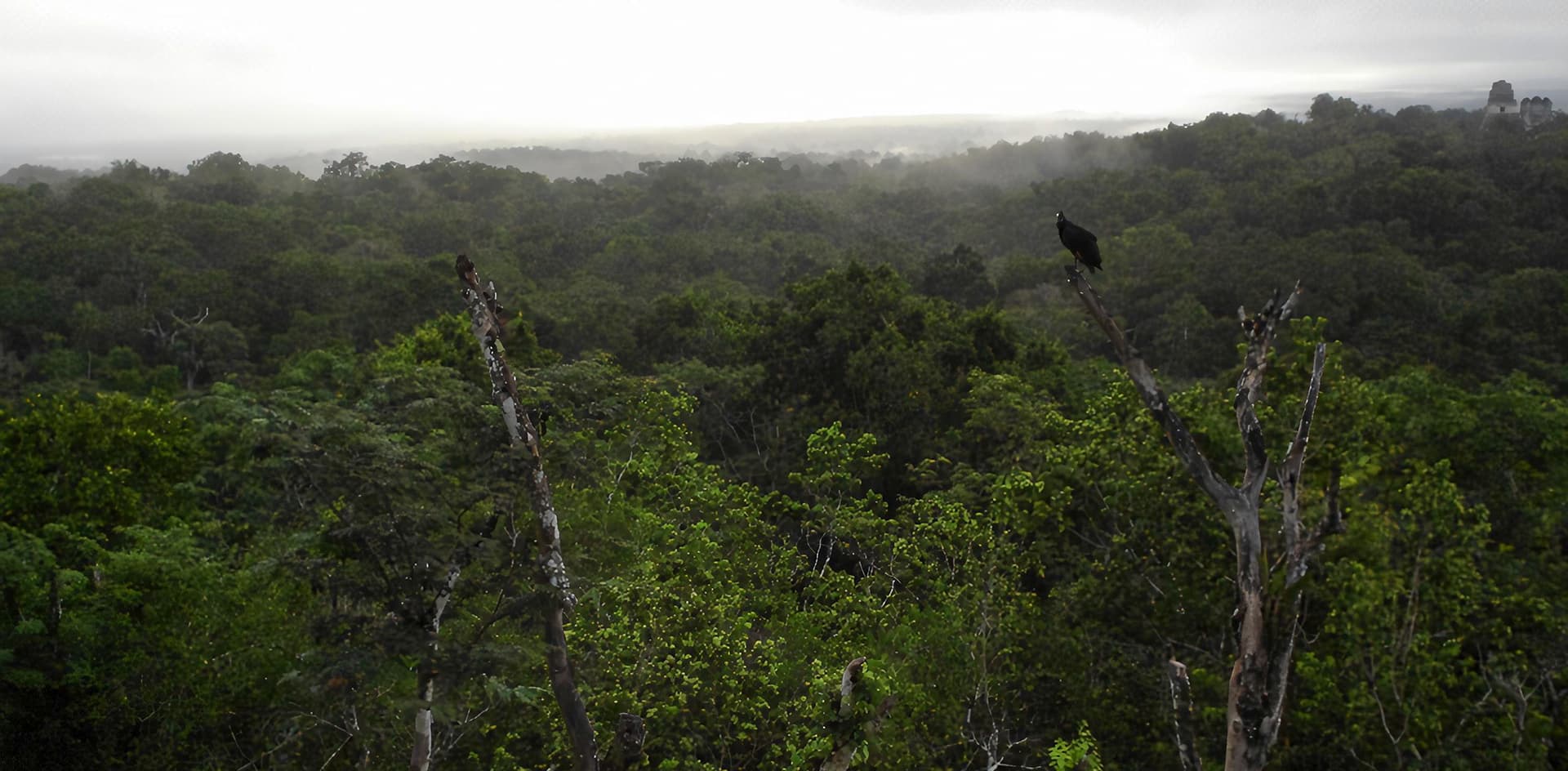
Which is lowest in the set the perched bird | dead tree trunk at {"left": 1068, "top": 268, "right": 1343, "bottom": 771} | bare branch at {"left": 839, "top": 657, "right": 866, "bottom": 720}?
bare branch at {"left": 839, "top": 657, "right": 866, "bottom": 720}

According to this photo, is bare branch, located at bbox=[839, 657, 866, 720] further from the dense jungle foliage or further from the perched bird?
the perched bird

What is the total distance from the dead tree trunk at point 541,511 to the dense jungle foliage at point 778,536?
1.03 ft

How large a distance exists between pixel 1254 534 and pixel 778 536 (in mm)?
9727

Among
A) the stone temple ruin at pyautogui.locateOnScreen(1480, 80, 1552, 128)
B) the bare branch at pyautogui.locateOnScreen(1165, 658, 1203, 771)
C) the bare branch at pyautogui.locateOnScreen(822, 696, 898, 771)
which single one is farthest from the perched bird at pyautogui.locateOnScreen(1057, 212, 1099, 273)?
the stone temple ruin at pyautogui.locateOnScreen(1480, 80, 1552, 128)

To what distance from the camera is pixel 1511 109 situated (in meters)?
73.1

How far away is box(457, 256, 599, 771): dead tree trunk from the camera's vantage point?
20.8 feet

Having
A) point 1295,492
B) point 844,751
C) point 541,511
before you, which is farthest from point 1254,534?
point 541,511

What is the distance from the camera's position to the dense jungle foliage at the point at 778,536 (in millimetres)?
7660

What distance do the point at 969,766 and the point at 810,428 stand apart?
8579 mm

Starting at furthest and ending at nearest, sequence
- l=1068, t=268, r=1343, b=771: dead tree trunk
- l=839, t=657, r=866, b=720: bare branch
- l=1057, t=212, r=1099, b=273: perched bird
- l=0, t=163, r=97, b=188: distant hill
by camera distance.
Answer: l=0, t=163, r=97, b=188: distant hill → l=1057, t=212, r=1099, b=273: perched bird → l=839, t=657, r=866, b=720: bare branch → l=1068, t=268, r=1343, b=771: dead tree trunk

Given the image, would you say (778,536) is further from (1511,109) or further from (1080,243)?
(1511,109)

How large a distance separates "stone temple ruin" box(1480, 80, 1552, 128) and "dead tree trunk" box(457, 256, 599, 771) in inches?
3249

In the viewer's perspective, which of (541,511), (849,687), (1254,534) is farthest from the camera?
(541,511)

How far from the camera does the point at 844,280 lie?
19.6 meters
